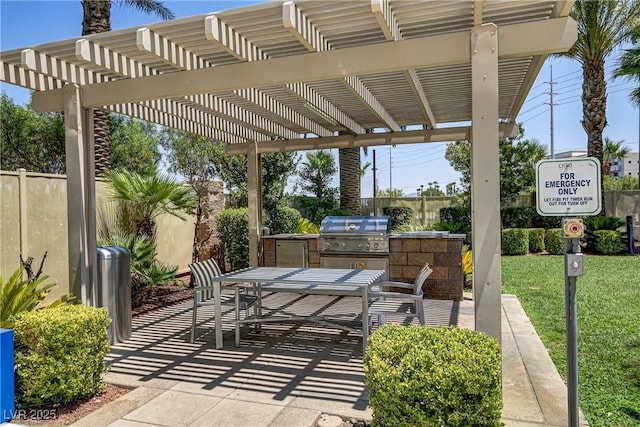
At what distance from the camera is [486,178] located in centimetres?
311

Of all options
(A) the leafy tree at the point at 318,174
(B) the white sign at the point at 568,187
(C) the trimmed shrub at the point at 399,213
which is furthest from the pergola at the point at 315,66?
(A) the leafy tree at the point at 318,174

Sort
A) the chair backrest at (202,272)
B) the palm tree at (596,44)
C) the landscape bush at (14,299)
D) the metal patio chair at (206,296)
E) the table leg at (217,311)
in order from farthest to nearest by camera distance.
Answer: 1. the palm tree at (596,44)
2. the chair backrest at (202,272)
3. the metal patio chair at (206,296)
4. the table leg at (217,311)
5. the landscape bush at (14,299)

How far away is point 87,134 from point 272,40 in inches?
81.1

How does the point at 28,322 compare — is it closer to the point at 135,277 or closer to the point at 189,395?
the point at 189,395

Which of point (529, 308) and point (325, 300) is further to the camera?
point (325, 300)

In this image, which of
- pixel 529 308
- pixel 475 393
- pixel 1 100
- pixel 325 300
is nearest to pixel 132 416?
pixel 475 393

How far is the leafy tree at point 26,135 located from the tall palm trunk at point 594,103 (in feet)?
54.1

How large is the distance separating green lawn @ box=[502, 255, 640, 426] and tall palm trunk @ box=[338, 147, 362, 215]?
372 centimetres

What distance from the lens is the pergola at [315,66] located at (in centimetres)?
313

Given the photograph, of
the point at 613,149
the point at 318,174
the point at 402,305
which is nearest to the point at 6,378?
the point at 402,305

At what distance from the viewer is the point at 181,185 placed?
7191 mm

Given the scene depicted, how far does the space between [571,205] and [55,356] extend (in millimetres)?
3500

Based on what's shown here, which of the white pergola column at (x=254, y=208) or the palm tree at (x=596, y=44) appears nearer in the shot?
the white pergola column at (x=254, y=208)

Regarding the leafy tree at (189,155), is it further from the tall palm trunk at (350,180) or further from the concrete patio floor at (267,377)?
the concrete patio floor at (267,377)
